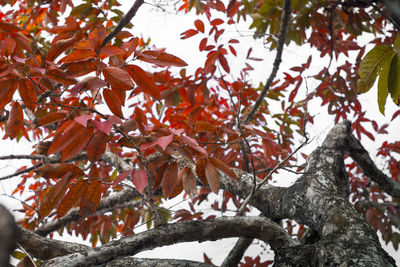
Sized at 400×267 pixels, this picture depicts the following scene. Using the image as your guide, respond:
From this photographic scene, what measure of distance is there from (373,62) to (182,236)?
583 mm

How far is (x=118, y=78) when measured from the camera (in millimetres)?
625

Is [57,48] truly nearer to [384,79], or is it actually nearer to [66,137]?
[66,137]

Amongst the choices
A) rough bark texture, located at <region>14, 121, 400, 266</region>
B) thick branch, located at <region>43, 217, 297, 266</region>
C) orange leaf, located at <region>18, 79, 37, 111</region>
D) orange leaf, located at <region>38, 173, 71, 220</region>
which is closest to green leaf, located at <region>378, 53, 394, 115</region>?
rough bark texture, located at <region>14, 121, 400, 266</region>

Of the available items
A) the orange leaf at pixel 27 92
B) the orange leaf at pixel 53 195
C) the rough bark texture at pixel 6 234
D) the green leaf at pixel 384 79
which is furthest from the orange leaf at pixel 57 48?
the green leaf at pixel 384 79

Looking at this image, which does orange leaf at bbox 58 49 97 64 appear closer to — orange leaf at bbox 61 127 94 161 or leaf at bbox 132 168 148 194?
orange leaf at bbox 61 127 94 161

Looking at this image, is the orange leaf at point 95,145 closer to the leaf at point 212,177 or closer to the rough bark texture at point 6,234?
the leaf at point 212,177

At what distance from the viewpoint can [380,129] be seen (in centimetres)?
214

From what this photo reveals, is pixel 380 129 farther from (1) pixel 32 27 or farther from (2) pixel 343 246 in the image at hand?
(1) pixel 32 27

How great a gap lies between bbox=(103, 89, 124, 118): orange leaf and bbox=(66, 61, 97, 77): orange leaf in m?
0.06

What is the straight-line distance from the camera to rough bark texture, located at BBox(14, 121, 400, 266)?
2.15 feet

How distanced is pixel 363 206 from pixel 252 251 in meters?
1.21

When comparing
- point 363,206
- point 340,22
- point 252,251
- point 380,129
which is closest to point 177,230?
point 363,206

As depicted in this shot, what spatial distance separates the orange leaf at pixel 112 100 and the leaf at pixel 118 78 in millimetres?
35

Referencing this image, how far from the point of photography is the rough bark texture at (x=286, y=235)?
654 mm
